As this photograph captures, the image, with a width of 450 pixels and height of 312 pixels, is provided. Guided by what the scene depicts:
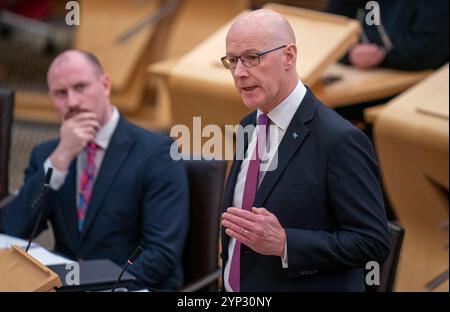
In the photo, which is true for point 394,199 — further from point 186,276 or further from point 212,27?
point 212,27

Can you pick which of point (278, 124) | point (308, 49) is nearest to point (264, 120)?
point (278, 124)

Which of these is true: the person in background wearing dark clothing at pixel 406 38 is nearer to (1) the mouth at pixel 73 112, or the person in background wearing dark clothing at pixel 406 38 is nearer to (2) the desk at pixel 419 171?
(2) the desk at pixel 419 171

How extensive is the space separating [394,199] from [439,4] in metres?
1.10

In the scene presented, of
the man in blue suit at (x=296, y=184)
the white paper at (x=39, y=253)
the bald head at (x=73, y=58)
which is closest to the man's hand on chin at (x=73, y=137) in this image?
the bald head at (x=73, y=58)

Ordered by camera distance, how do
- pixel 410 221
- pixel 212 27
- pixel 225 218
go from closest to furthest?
pixel 225 218 → pixel 410 221 → pixel 212 27

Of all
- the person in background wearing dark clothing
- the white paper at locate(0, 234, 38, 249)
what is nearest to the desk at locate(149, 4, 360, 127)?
the person in background wearing dark clothing

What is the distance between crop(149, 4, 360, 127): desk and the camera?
12.5 ft

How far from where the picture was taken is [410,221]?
352 cm

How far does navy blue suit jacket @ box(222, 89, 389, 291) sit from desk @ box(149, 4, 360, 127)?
5.62 feet

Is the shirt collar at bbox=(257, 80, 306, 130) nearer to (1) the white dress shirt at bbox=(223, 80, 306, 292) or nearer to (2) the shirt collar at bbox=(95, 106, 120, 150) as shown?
(1) the white dress shirt at bbox=(223, 80, 306, 292)

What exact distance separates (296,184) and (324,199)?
69 millimetres

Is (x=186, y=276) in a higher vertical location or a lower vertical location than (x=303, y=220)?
lower

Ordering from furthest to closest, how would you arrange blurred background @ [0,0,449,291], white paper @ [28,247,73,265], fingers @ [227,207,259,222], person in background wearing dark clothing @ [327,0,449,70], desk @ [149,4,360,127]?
person in background wearing dark clothing @ [327,0,449,70] < desk @ [149,4,360,127] < blurred background @ [0,0,449,291] < white paper @ [28,247,73,265] < fingers @ [227,207,259,222]

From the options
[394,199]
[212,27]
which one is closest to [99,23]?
[212,27]
